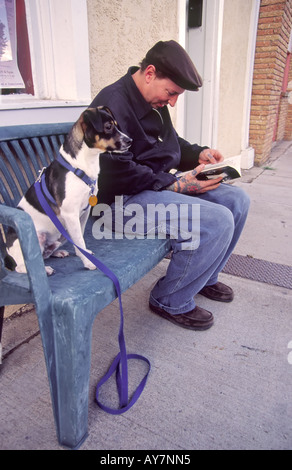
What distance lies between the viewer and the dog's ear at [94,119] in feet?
4.85

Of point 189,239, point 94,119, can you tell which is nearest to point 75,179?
point 94,119

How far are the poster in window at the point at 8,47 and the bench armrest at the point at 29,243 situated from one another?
49.9 inches

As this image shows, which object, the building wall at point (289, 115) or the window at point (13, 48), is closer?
the window at point (13, 48)

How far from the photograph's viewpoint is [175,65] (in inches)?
69.5

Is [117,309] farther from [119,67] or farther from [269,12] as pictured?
[269,12]

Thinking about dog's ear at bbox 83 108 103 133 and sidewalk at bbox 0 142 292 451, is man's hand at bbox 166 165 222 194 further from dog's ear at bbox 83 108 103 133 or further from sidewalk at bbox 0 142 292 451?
sidewalk at bbox 0 142 292 451

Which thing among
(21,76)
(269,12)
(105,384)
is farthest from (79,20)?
(269,12)

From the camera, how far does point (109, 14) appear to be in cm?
243

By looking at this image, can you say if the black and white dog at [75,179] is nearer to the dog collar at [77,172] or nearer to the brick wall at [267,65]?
the dog collar at [77,172]

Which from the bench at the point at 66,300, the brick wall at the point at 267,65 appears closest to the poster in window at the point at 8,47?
the bench at the point at 66,300

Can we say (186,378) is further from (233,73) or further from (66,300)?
(233,73)

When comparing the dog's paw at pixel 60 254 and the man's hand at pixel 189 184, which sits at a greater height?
the man's hand at pixel 189 184

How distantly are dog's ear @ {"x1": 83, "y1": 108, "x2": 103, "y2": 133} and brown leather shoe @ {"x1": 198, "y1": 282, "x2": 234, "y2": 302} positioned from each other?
1356mm

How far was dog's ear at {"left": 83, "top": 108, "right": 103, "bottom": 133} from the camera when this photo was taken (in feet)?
4.85
